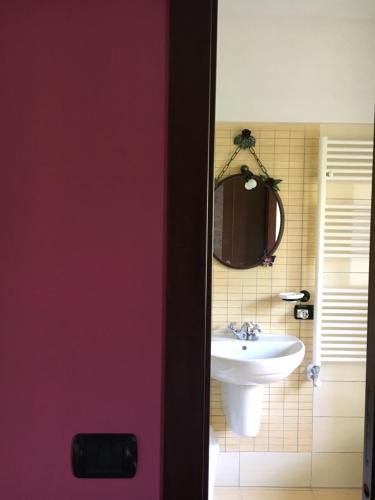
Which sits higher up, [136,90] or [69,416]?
[136,90]

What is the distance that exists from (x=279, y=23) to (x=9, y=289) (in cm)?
220

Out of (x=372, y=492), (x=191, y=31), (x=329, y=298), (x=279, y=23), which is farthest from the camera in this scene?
(x=329, y=298)

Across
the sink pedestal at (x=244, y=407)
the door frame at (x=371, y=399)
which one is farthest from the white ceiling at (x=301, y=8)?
the sink pedestal at (x=244, y=407)

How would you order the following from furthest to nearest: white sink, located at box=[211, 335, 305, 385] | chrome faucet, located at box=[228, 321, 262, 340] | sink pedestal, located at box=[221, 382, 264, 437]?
chrome faucet, located at box=[228, 321, 262, 340] → sink pedestal, located at box=[221, 382, 264, 437] → white sink, located at box=[211, 335, 305, 385]

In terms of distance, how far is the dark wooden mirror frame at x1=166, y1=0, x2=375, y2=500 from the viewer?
84 centimetres

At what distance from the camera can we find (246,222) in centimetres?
268

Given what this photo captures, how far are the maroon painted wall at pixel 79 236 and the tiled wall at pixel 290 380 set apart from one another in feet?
5.75

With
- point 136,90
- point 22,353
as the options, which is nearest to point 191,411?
point 22,353

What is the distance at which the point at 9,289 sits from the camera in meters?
0.88

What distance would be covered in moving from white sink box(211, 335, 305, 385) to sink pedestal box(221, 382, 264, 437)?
0.45 feet

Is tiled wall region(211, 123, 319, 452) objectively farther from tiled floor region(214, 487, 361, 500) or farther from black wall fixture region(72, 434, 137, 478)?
black wall fixture region(72, 434, 137, 478)

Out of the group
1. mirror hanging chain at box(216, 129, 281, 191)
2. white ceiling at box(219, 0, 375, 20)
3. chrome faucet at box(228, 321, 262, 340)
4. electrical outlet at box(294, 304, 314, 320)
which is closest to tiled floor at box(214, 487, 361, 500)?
chrome faucet at box(228, 321, 262, 340)

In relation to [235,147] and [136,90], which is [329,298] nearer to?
[235,147]

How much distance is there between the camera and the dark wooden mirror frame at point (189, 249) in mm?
845
